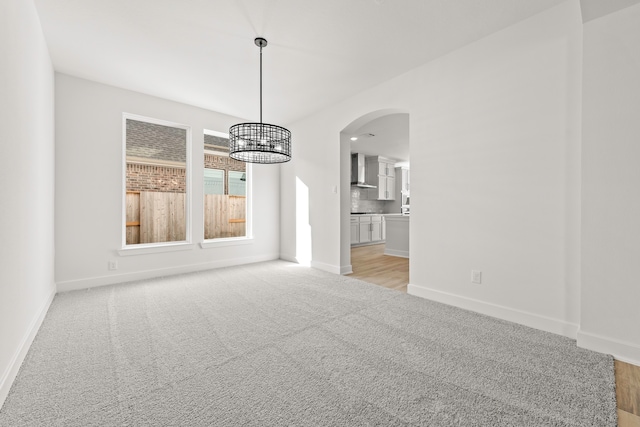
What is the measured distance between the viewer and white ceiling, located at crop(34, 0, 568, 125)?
233cm

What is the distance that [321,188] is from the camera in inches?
185

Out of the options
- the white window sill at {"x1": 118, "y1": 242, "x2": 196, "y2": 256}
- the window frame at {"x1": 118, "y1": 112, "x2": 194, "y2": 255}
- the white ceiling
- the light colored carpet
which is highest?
the white ceiling

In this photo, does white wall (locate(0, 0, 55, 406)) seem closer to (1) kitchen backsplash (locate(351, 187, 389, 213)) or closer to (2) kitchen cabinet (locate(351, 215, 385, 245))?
(2) kitchen cabinet (locate(351, 215, 385, 245))

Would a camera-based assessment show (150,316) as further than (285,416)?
Yes

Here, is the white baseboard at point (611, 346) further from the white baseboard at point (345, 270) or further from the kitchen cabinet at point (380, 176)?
the kitchen cabinet at point (380, 176)

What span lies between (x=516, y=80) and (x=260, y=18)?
2392 mm

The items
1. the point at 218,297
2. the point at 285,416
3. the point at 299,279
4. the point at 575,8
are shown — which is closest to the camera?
the point at 285,416

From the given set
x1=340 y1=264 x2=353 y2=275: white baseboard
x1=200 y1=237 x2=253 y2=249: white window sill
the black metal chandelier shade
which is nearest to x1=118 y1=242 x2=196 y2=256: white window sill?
x1=200 y1=237 x2=253 y2=249: white window sill

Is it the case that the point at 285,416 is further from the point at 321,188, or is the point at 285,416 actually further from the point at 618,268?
the point at 321,188

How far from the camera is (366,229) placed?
8.08 metres

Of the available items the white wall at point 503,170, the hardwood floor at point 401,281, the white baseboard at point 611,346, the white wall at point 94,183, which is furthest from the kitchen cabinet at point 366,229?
the white baseboard at point 611,346

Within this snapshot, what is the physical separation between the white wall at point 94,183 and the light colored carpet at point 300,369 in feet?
3.19

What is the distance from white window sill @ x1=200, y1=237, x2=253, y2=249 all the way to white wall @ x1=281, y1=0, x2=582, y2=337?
122 inches

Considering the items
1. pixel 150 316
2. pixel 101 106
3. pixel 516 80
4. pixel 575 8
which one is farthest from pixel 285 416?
pixel 101 106
